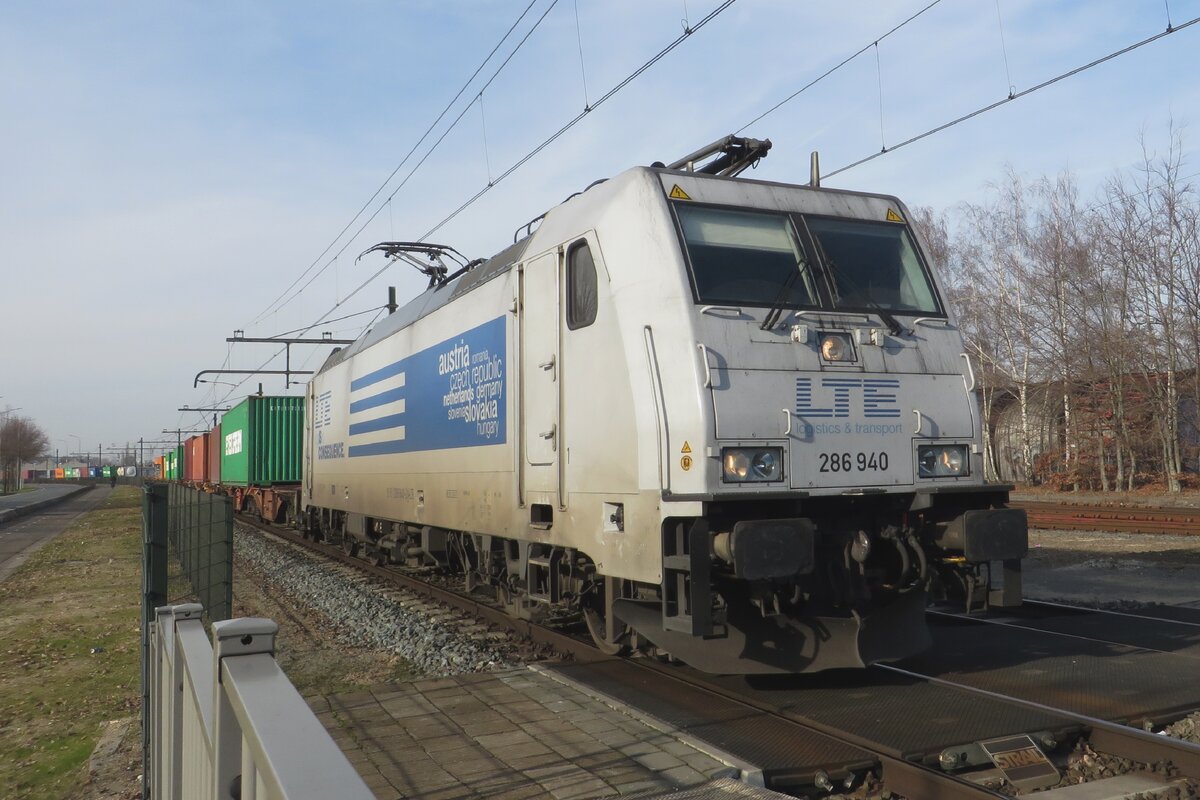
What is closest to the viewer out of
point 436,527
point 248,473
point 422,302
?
point 436,527

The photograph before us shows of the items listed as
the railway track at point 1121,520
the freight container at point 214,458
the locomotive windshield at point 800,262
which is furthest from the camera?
the freight container at point 214,458

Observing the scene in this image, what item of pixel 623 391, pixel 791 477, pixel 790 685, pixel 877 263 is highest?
pixel 877 263

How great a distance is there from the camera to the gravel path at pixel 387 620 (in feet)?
24.6

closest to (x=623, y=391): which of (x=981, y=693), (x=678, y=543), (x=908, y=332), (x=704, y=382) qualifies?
(x=704, y=382)

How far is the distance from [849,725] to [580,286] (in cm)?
338

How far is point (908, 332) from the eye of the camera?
21.4ft

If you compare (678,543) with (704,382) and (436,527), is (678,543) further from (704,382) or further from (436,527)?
Answer: (436,527)

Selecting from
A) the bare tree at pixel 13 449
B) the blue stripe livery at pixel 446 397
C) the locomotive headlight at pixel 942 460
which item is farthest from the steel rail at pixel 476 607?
the bare tree at pixel 13 449

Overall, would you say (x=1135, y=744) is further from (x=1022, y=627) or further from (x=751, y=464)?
(x=1022, y=627)

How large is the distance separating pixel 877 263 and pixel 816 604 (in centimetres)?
250

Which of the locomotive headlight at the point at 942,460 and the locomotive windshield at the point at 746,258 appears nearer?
the locomotive windshield at the point at 746,258

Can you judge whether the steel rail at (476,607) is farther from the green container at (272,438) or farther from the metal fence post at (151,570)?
the green container at (272,438)

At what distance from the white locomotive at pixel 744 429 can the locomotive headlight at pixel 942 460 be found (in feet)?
0.04

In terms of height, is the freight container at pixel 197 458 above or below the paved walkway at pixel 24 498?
above
